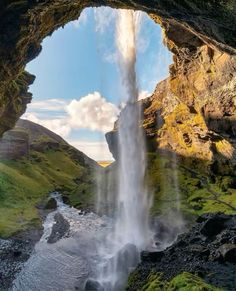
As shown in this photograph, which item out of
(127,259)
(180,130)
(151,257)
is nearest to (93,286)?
(151,257)

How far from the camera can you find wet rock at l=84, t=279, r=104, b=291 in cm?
3734

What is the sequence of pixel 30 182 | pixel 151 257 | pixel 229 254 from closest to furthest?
1. pixel 229 254
2. pixel 151 257
3. pixel 30 182

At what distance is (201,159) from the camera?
93250 millimetres

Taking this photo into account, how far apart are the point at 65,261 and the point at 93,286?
13533 mm

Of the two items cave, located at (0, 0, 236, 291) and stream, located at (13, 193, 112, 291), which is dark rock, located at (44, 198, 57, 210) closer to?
cave, located at (0, 0, 236, 291)

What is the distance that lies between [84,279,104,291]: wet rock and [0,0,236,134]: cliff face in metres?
25.2

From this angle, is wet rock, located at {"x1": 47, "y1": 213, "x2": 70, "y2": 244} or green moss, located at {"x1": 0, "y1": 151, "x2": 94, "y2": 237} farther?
green moss, located at {"x1": 0, "y1": 151, "x2": 94, "y2": 237}

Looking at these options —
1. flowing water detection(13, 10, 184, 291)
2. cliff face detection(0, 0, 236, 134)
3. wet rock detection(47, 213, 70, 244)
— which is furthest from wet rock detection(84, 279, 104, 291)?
cliff face detection(0, 0, 236, 134)

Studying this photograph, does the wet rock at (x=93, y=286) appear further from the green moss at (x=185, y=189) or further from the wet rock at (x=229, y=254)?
the green moss at (x=185, y=189)

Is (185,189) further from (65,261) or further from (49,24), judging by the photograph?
(49,24)

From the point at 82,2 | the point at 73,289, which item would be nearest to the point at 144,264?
the point at 73,289

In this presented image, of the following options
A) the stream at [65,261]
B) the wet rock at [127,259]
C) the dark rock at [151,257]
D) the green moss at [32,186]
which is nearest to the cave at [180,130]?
the dark rock at [151,257]

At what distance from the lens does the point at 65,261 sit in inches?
1977

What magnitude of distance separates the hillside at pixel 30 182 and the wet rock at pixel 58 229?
14.4 ft
